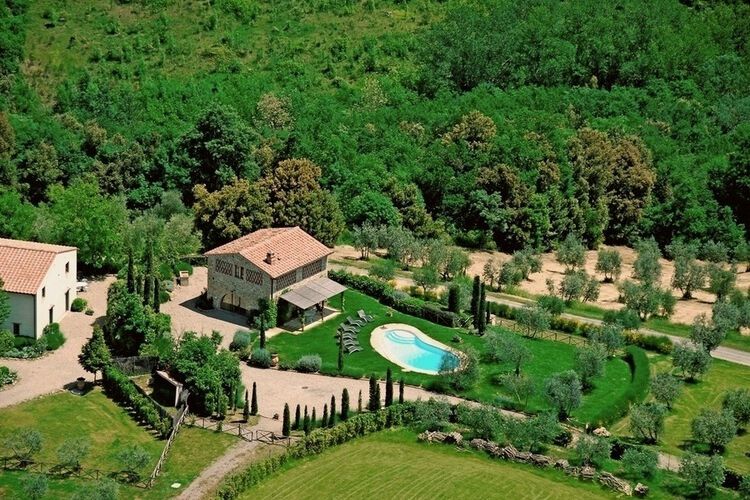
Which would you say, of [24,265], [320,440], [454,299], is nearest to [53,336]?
[24,265]

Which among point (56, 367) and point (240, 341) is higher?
point (240, 341)

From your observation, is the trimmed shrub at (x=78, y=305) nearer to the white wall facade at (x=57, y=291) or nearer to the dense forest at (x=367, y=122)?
the white wall facade at (x=57, y=291)

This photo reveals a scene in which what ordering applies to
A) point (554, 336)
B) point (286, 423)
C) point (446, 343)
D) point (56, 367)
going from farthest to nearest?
1. point (554, 336)
2. point (446, 343)
3. point (56, 367)
4. point (286, 423)

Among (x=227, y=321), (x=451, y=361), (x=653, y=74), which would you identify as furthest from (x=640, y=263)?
(x=653, y=74)

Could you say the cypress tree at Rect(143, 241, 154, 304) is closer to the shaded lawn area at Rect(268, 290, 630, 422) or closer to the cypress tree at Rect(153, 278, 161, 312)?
the cypress tree at Rect(153, 278, 161, 312)

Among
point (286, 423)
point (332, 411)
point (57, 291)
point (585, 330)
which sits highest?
point (57, 291)

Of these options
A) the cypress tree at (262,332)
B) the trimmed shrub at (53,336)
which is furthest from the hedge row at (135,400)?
the cypress tree at (262,332)

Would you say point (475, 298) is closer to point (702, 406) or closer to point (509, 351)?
point (509, 351)
